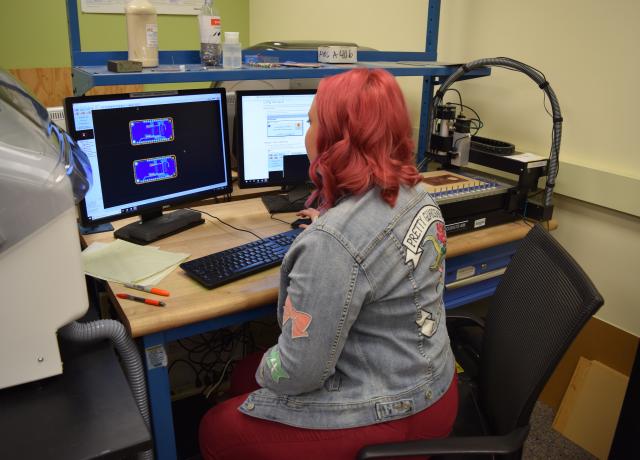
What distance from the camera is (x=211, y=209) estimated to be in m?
1.90

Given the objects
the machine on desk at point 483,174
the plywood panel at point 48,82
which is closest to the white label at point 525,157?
the machine on desk at point 483,174

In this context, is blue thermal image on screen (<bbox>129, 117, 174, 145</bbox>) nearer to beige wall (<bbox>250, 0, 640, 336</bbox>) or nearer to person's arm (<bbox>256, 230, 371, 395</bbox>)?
person's arm (<bbox>256, 230, 371, 395</bbox>)

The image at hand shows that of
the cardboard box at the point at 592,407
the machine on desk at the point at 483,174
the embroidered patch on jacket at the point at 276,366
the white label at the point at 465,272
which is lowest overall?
the cardboard box at the point at 592,407

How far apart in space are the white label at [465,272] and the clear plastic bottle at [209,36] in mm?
989

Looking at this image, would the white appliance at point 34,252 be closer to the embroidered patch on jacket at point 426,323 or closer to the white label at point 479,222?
the embroidered patch on jacket at point 426,323

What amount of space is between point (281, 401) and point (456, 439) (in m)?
0.35

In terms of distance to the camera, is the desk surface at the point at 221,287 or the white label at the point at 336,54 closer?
the desk surface at the point at 221,287

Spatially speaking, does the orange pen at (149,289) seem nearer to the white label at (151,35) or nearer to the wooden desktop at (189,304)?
the wooden desktop at (189,304)

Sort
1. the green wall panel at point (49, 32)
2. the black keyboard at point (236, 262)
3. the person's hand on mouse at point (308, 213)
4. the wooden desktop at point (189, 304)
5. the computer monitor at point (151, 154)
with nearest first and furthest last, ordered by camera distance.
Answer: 1. the wooden desktop at point (189, 304)
2. the black keyboard at point (236, 262)
3. the computer monitor at point (151, 154)
4. the person's hand on mouse at point (308, 213)
5. the green wall panel at point (49, 32)

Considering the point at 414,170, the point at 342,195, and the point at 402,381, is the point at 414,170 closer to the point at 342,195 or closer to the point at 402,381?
the point at 342,195

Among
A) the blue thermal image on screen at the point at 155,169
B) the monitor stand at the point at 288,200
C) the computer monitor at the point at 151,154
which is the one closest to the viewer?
the computer monitor at the point at 151,154

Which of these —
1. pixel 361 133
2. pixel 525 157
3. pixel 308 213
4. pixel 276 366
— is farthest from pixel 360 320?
pixel 525 157

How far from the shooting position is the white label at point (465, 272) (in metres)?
1.76

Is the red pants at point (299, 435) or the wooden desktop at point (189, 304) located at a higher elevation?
the wooden desktop at point (189, 304)
